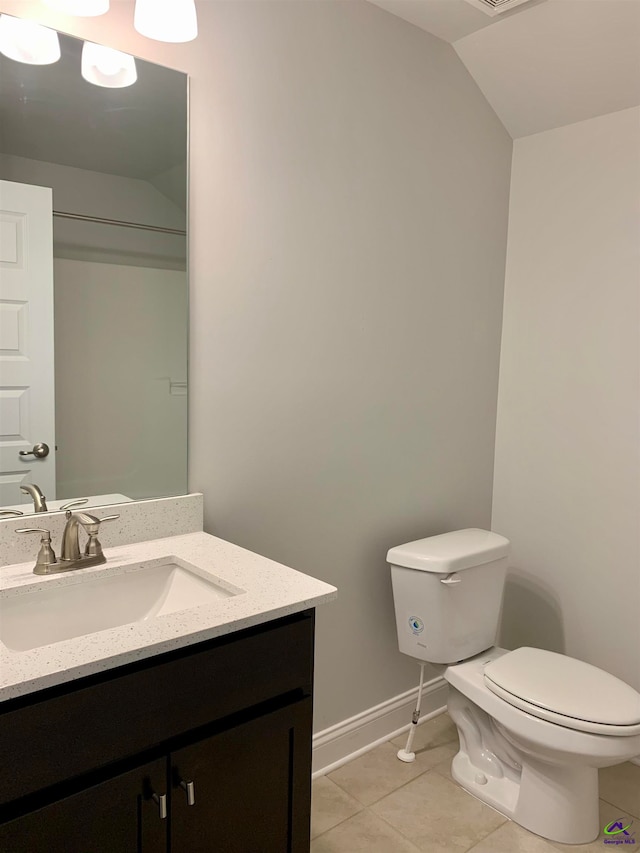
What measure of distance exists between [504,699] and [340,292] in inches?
51.0

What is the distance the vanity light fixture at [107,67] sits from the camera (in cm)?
149

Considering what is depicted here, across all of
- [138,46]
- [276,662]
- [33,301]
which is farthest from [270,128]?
[276,662]

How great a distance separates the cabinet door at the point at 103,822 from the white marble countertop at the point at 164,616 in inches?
8.1

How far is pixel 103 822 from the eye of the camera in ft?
3.55

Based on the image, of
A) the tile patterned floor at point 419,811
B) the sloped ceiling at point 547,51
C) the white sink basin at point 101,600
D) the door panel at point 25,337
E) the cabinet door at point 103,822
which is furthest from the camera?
the sloped ceiling at point 547,51

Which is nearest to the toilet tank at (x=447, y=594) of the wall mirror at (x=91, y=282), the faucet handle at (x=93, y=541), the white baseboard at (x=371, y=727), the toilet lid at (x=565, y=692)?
the toilet lid at (x=565, y=692)

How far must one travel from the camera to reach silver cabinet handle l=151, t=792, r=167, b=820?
1.14 meters

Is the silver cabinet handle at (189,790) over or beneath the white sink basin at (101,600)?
beneath

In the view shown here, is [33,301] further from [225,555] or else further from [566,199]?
[566,199]

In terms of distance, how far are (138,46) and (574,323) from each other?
1.68m

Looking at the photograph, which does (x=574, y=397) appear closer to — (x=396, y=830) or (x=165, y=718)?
(x=396, y=830)

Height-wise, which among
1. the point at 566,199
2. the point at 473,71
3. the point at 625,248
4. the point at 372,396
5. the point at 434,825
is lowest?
the point at 434,825

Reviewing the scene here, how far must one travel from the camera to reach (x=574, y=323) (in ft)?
7.89

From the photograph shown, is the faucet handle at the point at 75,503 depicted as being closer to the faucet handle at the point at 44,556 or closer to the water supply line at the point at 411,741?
the faucet handle at the point at 44,556
